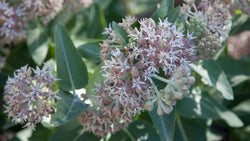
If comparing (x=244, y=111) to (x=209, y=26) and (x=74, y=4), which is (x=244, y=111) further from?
(x=74, y=4)

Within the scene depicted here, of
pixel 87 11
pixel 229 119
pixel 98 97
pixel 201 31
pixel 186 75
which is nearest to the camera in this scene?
pixel 186 75

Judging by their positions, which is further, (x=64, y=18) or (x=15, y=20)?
(x=64, y=18)

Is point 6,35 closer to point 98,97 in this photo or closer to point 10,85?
point 10,85

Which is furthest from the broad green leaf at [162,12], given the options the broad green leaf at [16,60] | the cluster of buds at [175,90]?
the broad green leaf at [16,60]

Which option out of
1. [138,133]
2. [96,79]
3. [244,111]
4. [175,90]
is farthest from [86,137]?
[244,111]

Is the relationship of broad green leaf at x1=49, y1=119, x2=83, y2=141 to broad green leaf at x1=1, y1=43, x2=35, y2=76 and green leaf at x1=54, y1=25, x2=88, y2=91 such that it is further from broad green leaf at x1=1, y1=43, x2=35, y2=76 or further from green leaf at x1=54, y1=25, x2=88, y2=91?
broad green leaf at x1=1, y1=43, x2=35, y2=76

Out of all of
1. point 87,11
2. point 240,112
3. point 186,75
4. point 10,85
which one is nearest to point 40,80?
point 10,85

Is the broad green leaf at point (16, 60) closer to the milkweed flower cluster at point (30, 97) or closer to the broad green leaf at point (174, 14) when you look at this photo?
the milkweed flower cluster at point (30, 97)
